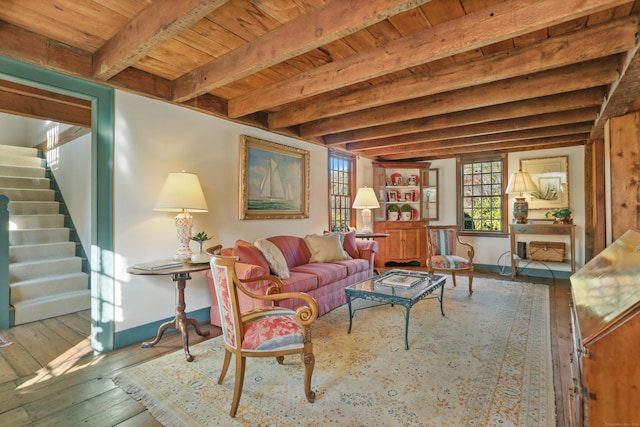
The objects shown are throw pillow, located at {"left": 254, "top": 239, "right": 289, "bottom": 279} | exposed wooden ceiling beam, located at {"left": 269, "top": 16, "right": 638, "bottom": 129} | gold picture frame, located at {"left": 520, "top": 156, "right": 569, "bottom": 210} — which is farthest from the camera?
gold picture frame, located at {"left": 520, "top": 156, "right": 569, "bottom": 210}

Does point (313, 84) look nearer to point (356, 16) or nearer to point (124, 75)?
point (356, 16)

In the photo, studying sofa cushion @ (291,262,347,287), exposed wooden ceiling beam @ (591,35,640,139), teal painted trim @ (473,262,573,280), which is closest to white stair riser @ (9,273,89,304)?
sofa cushion @ (291,262,347,287)

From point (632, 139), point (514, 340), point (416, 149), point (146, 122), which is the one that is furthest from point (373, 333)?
point (416, 149)

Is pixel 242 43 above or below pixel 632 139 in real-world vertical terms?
above

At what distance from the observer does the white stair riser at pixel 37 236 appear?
4.05 meters

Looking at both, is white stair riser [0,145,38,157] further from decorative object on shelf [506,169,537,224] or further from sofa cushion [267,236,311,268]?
decorative object on shelf [506,169,537,224]

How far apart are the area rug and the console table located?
2.38m

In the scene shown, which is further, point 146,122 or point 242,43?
point 146,122

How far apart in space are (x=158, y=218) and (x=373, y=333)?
7.96ft

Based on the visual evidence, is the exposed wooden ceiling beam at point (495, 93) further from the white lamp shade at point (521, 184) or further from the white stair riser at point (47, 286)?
the white stair riser at point (47, 286)

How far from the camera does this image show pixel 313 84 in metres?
2.89

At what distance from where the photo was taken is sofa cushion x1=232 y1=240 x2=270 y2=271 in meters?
3.05

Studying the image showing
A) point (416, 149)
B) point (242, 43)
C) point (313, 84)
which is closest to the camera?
point (242, 43)

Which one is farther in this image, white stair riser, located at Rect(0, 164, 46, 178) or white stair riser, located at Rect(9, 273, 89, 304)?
white stair riser, located at Rect(0, 164, 46, 178)
